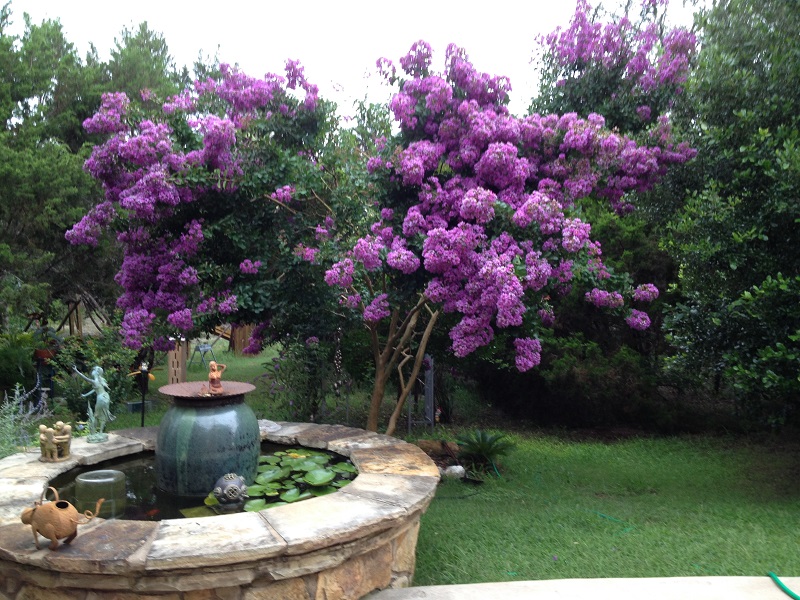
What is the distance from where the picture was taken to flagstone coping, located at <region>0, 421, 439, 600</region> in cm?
240

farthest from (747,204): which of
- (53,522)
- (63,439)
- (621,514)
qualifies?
(63,439)

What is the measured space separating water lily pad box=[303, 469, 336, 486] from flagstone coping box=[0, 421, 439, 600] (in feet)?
1.31

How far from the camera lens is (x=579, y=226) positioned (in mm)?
4156

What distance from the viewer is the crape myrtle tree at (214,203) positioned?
16.5 feet

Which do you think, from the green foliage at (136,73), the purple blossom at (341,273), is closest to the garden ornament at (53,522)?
the purple blossom at (341,273)

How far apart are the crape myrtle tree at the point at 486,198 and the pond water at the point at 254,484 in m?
1.22

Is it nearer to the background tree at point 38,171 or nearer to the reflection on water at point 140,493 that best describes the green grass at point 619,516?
the reflection on water at point 140,493

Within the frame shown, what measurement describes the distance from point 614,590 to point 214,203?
4266 mm

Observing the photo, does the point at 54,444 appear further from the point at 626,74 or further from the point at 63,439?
the point at 626,74

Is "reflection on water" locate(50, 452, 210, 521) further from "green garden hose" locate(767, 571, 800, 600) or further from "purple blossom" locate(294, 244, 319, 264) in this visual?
"green garden hose" locate(767, 571, 800, 600)

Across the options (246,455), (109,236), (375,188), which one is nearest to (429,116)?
(375,188)

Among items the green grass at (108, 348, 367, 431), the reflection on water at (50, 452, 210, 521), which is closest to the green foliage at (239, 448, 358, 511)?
the reflection on water at (50, 452, 210, 521)

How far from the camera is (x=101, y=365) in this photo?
7.66m

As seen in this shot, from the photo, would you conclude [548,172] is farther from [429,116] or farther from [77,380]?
[77,380]
